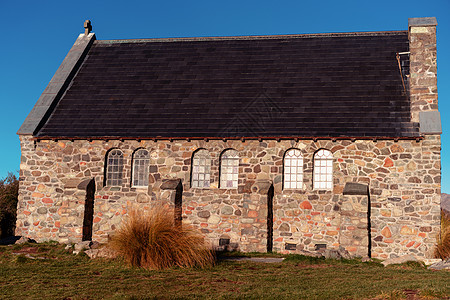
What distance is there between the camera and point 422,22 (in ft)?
66.7

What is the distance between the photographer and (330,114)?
20.0 m

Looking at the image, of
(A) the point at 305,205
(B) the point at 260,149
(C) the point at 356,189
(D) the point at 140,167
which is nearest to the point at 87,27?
(D) the point at 140,167

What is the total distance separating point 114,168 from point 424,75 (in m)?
13.2

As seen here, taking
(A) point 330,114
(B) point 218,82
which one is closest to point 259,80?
(B) point 218,82

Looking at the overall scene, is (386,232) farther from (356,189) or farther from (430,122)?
(430,122)

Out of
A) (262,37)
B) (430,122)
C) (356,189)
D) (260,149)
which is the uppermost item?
(262,37)

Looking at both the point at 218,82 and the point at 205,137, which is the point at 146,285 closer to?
the point at 205,137

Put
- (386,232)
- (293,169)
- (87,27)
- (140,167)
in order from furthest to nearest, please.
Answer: (87,27), (140,167), (293,169), (386,232)

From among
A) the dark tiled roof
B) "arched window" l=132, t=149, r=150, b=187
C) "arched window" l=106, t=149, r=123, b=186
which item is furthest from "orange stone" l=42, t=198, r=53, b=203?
"arched window" l=132, t=149, r=150, b=187

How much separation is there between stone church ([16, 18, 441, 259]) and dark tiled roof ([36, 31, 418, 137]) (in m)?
0.07

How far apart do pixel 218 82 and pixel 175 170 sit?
15.7 feet

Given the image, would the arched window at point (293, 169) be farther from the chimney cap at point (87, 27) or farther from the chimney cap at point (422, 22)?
the chimney cap at point (87, 27)

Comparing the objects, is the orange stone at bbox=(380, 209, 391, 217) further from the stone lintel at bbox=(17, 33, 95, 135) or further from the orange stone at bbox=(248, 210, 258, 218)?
the stone lintel at bbox=(17, 33, 95, 135)

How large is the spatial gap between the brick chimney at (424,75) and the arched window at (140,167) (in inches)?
428
